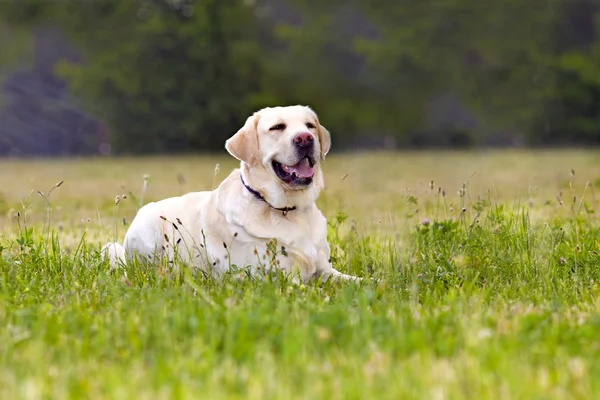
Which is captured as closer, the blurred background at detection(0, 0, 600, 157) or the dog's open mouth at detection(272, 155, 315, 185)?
the dog's open mouth at detection(272, 155, 315, 185)

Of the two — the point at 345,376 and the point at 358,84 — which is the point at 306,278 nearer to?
the point at 345,376

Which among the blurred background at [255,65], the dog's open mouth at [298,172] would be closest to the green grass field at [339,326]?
the dog's open mouth at [298,172]

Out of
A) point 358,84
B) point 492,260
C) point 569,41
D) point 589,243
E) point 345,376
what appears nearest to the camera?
point 345,376

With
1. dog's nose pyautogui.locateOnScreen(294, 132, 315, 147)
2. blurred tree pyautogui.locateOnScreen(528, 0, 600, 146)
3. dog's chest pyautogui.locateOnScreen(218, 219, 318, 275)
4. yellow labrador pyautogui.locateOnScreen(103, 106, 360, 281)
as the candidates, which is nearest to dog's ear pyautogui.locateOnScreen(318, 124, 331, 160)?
yellow labrador pyautogui.locateOnScreen(103, 106, 360, 281)

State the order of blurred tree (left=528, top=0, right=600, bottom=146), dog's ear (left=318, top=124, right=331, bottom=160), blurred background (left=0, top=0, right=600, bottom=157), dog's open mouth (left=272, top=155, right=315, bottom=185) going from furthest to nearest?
blurred tree (left=528, top=0, right=600, bottom=146) → blurred background (left=0, top=0, right=600, bottom=157) → dog's ear (left=318, top=124, right=331, bottom=160) → dog's open mouth (left=272, top=155, right=315, bottom=185)

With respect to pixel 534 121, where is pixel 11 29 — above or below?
above

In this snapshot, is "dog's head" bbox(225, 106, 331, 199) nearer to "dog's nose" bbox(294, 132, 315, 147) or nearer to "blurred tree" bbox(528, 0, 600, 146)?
"dog's nose" bbox(294, 132, 315, 147)

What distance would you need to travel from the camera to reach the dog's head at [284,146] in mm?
4613

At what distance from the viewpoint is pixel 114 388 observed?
250cm

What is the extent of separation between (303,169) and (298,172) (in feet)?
0.15

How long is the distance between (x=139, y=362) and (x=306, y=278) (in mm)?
2057

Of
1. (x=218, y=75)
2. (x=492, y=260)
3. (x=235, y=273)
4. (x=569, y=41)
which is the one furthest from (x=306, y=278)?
(x=569, y=41)

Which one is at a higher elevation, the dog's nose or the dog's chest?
the dog's nose

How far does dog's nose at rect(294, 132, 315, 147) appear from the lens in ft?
14.9
